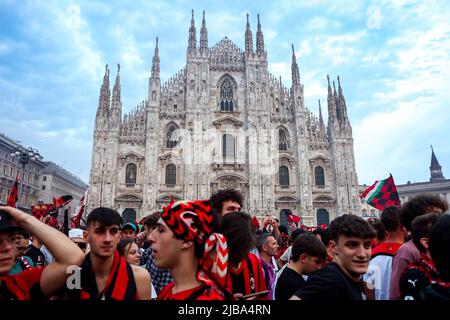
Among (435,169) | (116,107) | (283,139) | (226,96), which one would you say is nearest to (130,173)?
(116,107)

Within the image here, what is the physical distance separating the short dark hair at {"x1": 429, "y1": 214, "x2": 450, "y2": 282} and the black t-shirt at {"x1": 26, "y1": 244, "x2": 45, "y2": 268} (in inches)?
231

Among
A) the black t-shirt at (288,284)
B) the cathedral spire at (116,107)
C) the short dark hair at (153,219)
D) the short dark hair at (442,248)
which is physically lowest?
the black t-shirt at (288,284)

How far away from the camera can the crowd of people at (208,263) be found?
2.02 meters

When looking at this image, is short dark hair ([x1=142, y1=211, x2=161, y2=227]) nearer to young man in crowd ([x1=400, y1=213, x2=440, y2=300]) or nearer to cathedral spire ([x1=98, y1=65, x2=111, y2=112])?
young man in crowd ([x1=400, y1=213, x2=440, y2=300])

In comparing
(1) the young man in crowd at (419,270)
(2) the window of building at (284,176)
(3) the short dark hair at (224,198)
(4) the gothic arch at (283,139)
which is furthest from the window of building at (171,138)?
(1) the young man in crowd at (419,270)

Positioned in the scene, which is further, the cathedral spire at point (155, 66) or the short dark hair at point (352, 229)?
the cathedral spire at point (155, 66)

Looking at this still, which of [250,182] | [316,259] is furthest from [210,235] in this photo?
[250,182]

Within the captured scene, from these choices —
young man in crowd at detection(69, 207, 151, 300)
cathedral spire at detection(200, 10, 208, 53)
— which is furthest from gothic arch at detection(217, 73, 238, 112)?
young man in crowd at detection(69, 207, 151, 300)

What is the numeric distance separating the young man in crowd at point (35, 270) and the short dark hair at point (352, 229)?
84.7 inches

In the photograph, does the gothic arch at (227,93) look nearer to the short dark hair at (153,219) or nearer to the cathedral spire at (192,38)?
the cathedral spire at (192,38)

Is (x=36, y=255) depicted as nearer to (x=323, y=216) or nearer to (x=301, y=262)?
(x=301, y=262)

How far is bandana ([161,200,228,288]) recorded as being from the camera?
2012mm

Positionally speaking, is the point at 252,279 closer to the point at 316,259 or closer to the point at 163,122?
the point at 316,259
